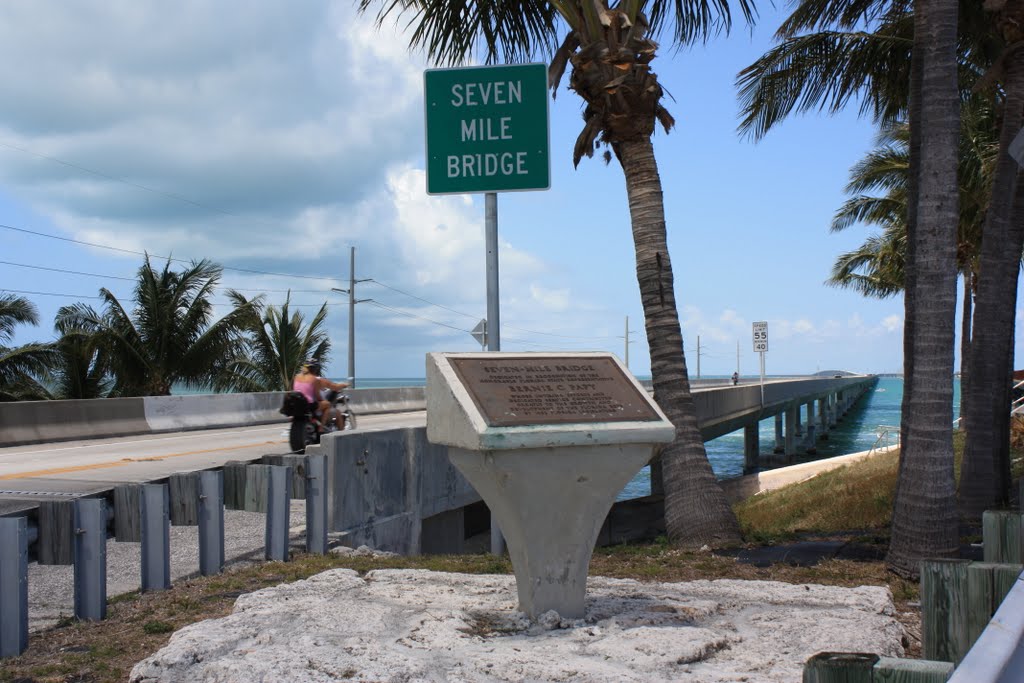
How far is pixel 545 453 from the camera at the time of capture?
5.42 metres

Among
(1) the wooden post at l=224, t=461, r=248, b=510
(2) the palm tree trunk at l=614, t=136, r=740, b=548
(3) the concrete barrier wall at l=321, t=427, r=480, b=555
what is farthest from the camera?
(2) the palm tree trunk at l=614, t=136, r=740, b=548

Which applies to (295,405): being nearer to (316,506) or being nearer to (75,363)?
(316,506)

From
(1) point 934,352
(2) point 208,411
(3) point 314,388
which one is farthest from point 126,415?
(1) point 934,352

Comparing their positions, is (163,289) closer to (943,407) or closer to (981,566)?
(943,407)

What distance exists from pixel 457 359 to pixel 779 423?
5236 cm

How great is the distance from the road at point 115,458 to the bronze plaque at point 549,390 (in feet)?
10.9

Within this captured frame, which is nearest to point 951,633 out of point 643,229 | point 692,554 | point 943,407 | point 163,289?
point 943,407

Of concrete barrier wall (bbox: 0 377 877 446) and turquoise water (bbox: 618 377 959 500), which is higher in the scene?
concrete barrier wall (bbox: 0 377 877 446)

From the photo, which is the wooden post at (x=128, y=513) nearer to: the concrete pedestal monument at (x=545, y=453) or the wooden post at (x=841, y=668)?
the concrete pedestal monument at (x=545, y=453)

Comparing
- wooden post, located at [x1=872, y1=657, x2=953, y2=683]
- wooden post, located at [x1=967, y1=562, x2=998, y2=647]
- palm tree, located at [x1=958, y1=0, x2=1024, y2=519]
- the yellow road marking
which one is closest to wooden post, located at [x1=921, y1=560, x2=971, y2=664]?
wooden post, located at [x1=967, y1=562, x2=998, y2=647]

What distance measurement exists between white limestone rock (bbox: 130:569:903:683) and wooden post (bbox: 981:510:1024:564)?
2.53 ft

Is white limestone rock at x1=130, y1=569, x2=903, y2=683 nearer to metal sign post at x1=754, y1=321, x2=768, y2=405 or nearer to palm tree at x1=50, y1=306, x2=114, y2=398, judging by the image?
palm tree at x1=50, y1=306, x2=114, y2=398

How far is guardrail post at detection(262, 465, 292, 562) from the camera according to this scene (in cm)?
791

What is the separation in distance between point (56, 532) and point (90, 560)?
26cm
